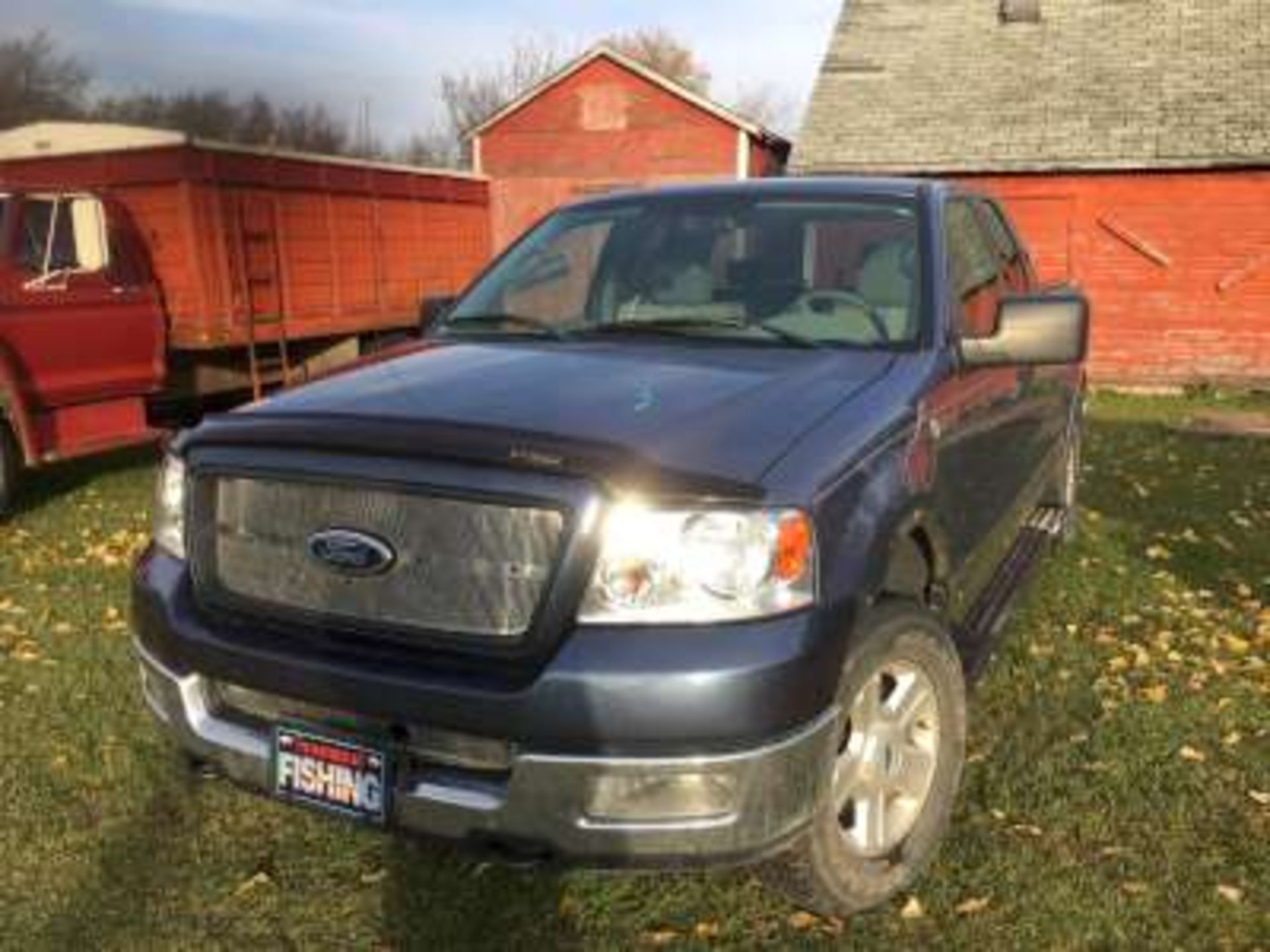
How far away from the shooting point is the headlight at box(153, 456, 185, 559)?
346 cm

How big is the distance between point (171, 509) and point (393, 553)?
0.89 meters

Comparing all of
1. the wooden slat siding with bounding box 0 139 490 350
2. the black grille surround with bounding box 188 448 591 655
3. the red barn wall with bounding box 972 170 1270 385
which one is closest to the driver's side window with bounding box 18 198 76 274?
the wooden slat siding with bounding box 0 139 490 350

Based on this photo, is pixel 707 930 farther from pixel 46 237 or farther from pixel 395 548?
pixel 46 237

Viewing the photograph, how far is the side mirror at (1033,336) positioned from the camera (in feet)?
13.3

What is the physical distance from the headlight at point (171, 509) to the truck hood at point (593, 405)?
0.62 feet

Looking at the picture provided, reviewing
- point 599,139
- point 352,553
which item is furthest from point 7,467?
point 599,139

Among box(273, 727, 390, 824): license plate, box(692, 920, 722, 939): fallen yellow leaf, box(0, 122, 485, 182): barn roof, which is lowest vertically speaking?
box(692, 920, 722, 939): fallen yellow leaf

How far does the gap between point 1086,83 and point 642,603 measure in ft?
58.9

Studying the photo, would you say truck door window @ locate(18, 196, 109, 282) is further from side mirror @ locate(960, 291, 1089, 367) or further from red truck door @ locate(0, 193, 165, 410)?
side mirror @ locate(960, 291, 1089, 367)

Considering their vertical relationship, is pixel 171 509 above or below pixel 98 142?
below

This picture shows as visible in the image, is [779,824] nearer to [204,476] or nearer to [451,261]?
[204,476]

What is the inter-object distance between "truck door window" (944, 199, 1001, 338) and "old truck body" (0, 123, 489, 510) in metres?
6.20

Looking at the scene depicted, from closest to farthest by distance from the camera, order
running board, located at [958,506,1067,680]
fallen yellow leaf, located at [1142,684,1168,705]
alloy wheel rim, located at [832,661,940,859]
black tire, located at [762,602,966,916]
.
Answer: black tire, located at [762,602,966,916], alloy wheel rim, located at [832,661,940,859], running board, located at [958,506,1067,680], fallen yellow leaf, located at [1142,684,1168,705]

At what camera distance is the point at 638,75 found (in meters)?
24.8
